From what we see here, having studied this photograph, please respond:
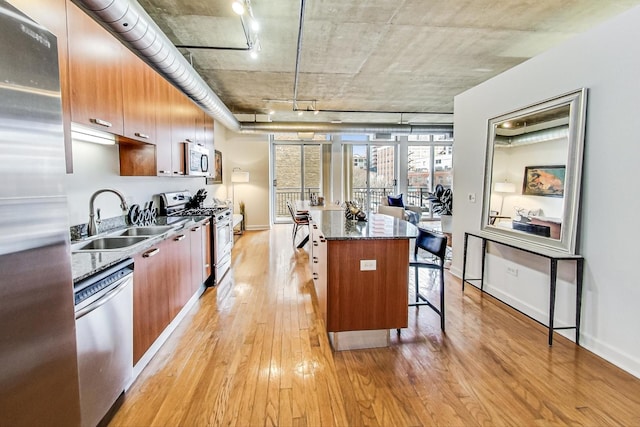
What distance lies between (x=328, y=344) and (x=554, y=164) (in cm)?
249

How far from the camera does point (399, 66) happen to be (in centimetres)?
438

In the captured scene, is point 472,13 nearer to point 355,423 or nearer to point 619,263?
point 619,263

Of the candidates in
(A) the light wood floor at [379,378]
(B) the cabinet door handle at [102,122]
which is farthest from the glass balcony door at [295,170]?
(B) the cabinet door handle at [102,122]

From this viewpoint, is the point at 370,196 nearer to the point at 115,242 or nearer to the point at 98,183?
the point at 98,183

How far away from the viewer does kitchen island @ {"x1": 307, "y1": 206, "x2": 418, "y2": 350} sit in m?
2.36

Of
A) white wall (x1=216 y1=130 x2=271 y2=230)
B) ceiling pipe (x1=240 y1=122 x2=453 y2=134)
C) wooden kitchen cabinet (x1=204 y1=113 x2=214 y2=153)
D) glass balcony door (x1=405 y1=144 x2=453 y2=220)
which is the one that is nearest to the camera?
wooden kitchen cabinet (x1=204 y1=113 x2=214 y2=153)

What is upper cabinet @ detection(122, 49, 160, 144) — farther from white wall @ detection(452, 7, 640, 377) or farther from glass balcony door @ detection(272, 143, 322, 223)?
glass balcony door @ detection(272, 143, 322, 223)

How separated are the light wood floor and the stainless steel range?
968 millimetres

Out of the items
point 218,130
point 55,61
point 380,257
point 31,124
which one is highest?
point 218,130

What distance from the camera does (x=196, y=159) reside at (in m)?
4.00

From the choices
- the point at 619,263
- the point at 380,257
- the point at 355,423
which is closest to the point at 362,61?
the point at 380,257

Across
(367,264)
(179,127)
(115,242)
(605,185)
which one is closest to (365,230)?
(367,264)

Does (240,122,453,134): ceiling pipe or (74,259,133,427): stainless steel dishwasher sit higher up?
(240,122,453,134): ceiling pipe

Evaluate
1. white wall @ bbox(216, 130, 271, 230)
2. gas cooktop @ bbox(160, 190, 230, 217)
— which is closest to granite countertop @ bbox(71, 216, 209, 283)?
gas cooktop @ bbox(160, 190, 230, 217)
